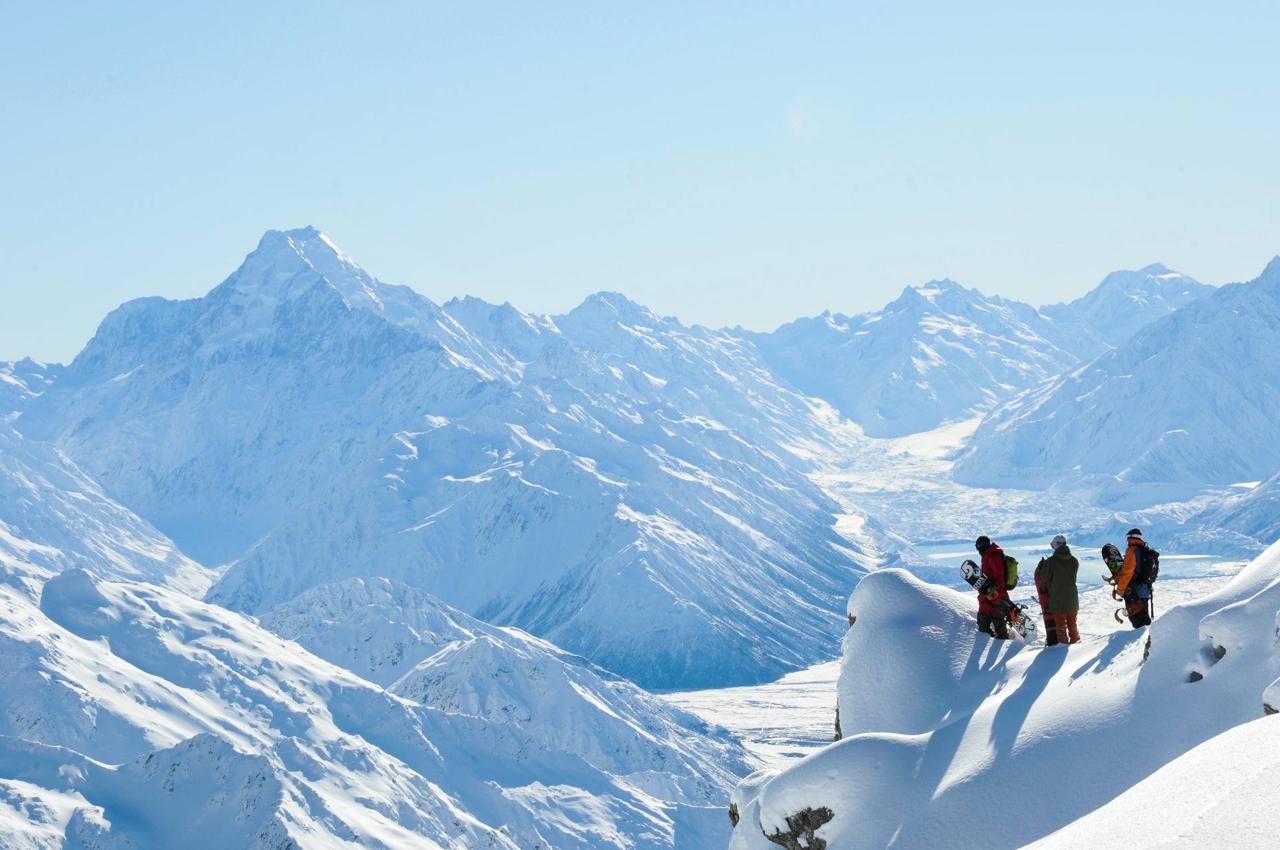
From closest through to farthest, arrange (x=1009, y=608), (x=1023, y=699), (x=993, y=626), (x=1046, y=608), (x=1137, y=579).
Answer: (x=1023, y=699) → (x=1137, y=579) → (x=1046, y=608) → (x=993, y=626) → (x=1009, y=608)

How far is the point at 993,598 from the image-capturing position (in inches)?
1577

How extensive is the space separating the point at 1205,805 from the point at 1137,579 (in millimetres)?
17418

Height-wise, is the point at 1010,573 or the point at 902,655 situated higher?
the point at 1010,573

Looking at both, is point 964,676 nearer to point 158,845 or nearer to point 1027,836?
point 1027,836

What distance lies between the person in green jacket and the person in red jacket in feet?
3.59

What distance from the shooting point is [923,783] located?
33969 mm

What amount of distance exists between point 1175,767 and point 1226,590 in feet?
33.8

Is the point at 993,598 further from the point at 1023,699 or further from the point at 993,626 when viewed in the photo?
the point at 1023,699

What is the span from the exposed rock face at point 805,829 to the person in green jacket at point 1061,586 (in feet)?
28.5

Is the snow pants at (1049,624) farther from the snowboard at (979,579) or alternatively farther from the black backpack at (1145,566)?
the black backpack at (1145,566)

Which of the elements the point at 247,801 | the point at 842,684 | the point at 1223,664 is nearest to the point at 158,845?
the point at 247,801

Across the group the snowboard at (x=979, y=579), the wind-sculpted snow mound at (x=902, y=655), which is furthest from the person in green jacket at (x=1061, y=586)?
the wind-sculpted snow mound at (x=902, y=655)

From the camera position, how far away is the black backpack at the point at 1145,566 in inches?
1499

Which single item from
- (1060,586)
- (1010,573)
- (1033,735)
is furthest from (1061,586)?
(1033,735)
